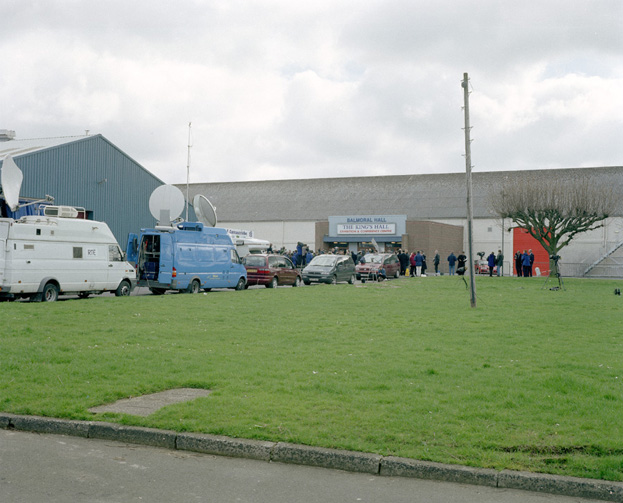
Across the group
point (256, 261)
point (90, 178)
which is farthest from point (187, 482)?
point (90, 178)

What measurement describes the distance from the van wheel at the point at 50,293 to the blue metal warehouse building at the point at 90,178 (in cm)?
1615

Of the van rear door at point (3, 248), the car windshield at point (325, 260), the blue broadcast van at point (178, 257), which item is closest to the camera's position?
the van rear door at point (3, 248)

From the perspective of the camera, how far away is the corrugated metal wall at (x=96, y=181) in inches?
1394

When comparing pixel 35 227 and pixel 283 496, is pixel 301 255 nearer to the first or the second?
pixel 35 227

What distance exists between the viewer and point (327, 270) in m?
34.2

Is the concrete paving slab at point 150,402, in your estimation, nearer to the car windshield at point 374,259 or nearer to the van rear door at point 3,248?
the van rear door at point 3,248

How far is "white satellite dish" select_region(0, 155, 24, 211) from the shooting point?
2094 centimetres

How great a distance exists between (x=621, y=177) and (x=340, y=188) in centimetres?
2846

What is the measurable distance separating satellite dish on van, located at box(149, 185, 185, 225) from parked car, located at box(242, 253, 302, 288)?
164 inches

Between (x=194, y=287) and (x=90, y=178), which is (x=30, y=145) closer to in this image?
(x=90, y=178)

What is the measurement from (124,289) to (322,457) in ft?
60.4

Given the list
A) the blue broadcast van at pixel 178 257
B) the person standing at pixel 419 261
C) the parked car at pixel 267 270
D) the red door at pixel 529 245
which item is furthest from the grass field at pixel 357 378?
the red door at pixel 529 245

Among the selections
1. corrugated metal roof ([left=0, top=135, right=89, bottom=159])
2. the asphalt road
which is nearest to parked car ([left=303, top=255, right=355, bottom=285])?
corrugated metal roof ([left=0, top=135, right=89, bottom=159])

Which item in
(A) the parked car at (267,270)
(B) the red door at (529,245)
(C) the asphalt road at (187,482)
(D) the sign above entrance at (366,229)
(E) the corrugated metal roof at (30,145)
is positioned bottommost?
(C) the asphalt road at (187,482)
